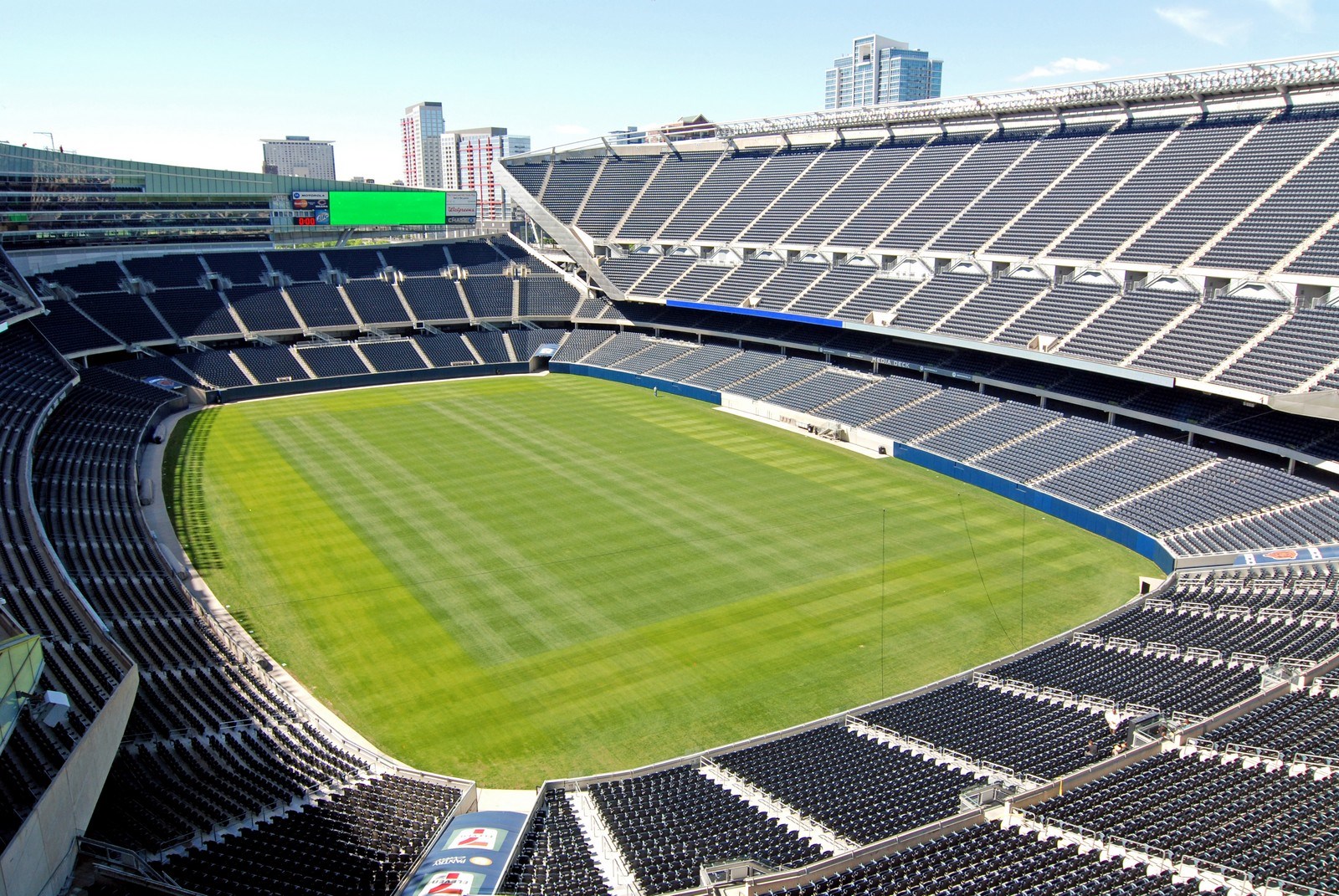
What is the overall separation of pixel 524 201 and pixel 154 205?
26945 millimetres

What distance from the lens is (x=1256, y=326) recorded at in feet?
127

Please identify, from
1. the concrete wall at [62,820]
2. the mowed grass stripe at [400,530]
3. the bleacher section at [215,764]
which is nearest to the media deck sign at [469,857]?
the bleacher section at [215,764]

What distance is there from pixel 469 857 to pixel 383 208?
235 feet

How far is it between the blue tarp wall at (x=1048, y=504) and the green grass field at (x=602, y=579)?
2.11ft

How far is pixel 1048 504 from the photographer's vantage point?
37.7 m

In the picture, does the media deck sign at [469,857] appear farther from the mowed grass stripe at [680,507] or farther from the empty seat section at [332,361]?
the empty seat section at [332,361]

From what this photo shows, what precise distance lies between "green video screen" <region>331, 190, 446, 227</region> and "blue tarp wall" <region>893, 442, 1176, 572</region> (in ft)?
167

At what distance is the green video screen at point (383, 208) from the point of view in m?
77.7

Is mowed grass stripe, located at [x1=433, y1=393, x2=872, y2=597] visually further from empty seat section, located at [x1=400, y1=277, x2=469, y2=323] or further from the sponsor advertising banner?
empty seat section, located at [x1=400, y1=277, x2=469, y2=323]

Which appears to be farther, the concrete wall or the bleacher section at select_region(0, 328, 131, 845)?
the bleacher section at select_region(0, 328, 131, 845)

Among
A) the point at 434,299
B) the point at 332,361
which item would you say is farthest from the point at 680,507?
the point at 434,299

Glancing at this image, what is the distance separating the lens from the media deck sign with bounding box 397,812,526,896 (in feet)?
49.1

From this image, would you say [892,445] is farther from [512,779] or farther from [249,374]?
[249,374]

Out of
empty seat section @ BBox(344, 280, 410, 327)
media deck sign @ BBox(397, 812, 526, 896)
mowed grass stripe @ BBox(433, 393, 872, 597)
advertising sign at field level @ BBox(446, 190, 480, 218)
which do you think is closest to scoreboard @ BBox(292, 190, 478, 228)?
advertising sign at field level @ BBox(446, 190, 480, 218)
